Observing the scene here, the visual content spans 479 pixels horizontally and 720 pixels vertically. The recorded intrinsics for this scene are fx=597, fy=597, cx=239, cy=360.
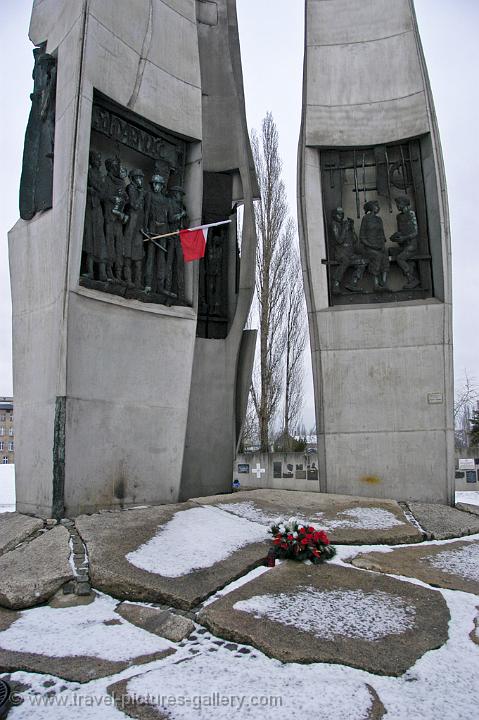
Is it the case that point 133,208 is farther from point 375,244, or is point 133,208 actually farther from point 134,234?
point 375,244

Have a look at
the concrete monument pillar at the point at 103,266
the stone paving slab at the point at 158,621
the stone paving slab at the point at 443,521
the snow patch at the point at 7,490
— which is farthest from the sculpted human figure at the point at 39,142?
the stone paving slab at the point at 443,521

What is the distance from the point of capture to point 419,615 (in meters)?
4.35

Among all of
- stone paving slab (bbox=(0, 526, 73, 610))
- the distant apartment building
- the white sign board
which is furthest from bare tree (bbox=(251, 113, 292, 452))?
the distant apartment building

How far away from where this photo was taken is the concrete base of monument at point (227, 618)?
3320mm

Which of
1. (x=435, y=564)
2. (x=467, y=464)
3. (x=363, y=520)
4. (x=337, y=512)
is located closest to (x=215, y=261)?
(x=337, y=512)

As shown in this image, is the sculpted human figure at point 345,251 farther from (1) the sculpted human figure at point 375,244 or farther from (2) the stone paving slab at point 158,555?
(2) the stone paving slab at point 158,555

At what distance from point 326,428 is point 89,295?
4.21m

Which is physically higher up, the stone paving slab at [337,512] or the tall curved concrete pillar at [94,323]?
the tall curved concrete pillar at [94,323]

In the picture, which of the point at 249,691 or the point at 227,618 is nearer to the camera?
the point at 249,691

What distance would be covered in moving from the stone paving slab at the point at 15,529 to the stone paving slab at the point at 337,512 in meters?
2.08

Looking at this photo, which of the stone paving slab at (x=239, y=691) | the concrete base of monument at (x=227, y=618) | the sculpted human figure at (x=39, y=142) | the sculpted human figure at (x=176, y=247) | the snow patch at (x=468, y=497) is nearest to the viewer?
the stone paving slab at (x=239, y=691)

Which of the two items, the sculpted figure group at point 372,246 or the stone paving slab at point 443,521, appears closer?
the stone paving slab at point 443,521

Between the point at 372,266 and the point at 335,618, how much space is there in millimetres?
6460

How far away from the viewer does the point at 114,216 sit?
7938 millimetres
